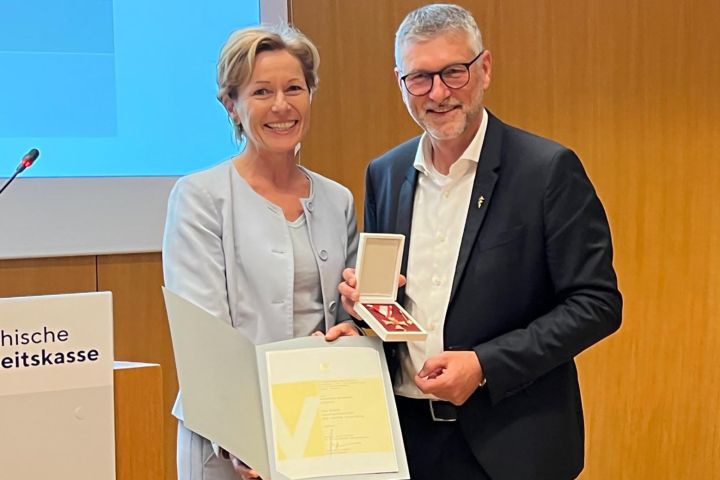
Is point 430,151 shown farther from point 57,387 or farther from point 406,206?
point 57,387

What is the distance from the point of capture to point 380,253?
1756mm

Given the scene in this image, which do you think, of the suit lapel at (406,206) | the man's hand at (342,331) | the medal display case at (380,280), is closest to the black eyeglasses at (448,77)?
the suit lapel at (406,206)

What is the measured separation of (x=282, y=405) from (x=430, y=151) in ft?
2.40

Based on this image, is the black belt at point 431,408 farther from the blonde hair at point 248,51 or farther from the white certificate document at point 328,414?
the blonde hair at point 248,51

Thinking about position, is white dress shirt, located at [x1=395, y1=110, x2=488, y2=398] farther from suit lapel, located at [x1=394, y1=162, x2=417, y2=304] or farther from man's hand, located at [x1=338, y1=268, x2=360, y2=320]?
man's hand, located at [x1=338, y1=268, x2=360, y2=320]

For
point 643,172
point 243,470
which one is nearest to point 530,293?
point 243,470

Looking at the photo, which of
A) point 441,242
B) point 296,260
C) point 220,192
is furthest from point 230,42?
point 441,242

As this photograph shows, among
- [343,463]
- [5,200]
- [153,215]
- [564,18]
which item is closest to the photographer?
[343,463]

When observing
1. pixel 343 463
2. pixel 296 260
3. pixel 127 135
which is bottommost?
pixel 343 463

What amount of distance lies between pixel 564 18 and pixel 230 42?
2.01 meters

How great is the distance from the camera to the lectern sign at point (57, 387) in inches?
42.2

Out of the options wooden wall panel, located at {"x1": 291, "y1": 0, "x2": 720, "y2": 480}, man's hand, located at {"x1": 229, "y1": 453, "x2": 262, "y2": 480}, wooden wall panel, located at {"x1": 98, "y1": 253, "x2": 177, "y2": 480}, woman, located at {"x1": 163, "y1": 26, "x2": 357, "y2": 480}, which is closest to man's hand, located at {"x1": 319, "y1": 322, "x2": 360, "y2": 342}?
woman, located at {"x1": 163, "y1": 26, "x2": 357, "y2": 480}

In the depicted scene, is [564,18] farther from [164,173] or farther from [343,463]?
[343,463]

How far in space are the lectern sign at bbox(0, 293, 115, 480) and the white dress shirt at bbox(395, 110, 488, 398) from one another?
85 cm
